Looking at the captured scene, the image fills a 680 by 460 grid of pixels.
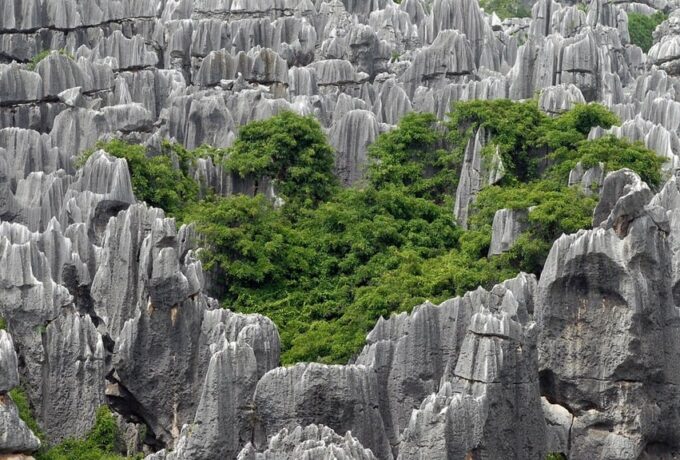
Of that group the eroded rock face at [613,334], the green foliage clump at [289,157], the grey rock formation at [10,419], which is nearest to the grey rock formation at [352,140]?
the green foliage clump at [289,157]

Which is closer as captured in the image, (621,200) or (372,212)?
(621,200)

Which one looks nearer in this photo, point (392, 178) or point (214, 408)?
point (214, 408)

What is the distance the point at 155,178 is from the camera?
4094cm

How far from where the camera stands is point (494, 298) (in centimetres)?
3216

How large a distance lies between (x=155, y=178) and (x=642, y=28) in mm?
31221

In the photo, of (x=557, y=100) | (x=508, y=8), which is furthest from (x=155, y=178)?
(x=508, y=8)

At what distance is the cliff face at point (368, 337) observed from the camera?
2964cm

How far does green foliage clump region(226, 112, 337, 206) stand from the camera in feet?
137

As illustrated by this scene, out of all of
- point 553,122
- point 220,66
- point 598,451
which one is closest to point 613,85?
point 553,122

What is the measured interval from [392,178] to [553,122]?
12.3 feet

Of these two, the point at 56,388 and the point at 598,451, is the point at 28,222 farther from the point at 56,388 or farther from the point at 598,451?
the point at 598,451

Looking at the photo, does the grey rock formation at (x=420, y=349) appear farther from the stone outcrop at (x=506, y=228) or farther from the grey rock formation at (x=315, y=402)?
the stone outcrop at (x=506, y=228)

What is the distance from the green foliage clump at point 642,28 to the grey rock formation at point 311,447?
137ft

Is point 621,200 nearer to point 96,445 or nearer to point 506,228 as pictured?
point 506,228
